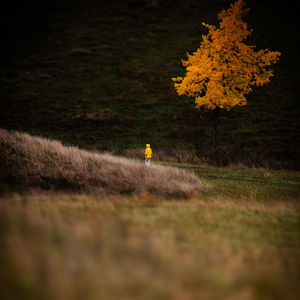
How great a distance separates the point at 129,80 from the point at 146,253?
37.8 metres

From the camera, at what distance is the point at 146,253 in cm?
A: 410

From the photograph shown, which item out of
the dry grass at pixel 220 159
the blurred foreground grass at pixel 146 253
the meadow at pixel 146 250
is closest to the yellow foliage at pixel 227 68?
the dry grass at pixel 220 159

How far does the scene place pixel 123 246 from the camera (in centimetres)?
416

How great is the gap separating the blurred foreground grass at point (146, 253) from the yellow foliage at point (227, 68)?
12.4 metres

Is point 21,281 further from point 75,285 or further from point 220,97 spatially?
point 220,97

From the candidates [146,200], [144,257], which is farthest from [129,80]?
[144,257]

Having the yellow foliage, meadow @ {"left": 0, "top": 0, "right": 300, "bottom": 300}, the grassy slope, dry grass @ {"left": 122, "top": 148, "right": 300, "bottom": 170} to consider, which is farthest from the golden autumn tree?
the grassy slope

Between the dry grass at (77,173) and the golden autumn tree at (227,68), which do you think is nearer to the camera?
the dry grass at (77,173)

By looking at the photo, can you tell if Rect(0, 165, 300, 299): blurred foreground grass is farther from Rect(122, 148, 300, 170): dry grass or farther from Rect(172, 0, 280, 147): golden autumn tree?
Rect(172, 0, 280, 147): golden autumn tree

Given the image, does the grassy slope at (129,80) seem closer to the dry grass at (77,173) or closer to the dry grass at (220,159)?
the dry grass at (220,159)

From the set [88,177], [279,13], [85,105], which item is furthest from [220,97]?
[279,13]

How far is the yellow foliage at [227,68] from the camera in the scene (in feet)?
62.1

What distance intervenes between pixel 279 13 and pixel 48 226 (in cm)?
6689

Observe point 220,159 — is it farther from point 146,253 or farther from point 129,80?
point 129,80
